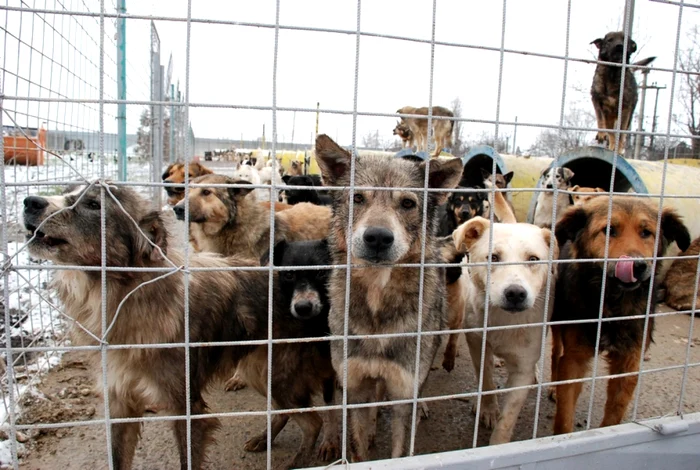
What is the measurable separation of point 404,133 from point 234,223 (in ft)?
33.0

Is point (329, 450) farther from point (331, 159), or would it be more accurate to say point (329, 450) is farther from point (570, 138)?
point (570, 138)

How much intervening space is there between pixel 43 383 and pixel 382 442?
8.38ft

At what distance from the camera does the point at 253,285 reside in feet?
9.77

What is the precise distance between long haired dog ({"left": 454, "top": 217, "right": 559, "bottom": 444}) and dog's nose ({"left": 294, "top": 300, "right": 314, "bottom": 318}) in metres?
1.06

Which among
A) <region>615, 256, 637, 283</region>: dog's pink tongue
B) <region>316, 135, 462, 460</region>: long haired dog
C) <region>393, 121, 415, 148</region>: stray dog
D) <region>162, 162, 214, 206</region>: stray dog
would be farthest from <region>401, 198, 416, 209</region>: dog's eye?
<region>393, 121, 415, 148</region>: stray dog

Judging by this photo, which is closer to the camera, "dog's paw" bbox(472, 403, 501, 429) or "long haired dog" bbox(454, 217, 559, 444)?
"long haired dog" bbox(454, 217, 559, 444)

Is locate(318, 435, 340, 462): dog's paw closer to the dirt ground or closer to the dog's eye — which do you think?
the dirt ground

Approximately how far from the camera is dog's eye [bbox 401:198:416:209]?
256 cm

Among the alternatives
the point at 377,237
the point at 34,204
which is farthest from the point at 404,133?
the point at 34,204

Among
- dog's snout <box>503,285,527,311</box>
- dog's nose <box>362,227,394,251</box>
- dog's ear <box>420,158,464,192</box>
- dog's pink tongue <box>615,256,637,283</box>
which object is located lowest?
dog's snout <box>503,285,527,311</box>

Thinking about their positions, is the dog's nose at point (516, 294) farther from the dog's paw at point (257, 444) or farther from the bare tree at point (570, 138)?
the bare tree at point (570, 138)

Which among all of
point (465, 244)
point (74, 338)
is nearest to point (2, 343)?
point (74, 338)

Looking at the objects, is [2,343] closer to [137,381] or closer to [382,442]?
[137,381]

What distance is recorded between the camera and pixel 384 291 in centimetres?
264
